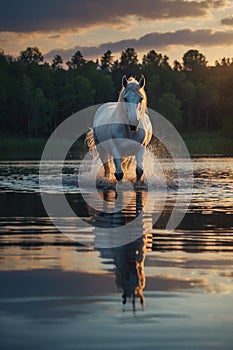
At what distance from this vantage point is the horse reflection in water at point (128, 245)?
18.3 ft

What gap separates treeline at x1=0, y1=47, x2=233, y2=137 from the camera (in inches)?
4759

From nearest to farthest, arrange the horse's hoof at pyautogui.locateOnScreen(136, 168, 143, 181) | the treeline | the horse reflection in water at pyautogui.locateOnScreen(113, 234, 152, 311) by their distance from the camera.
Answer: the horse reflection in water at pyautogui.locateOnScreen(113, 234, 152, 311), the horse's hoof at pyautogui.locateOnScreen(136, 168, 143, 181), the treeline

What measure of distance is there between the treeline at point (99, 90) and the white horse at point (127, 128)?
8936 centimetres

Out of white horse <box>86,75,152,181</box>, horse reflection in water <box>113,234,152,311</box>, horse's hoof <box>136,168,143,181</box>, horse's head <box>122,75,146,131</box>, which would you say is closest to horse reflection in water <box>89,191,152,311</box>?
horse reflection in water <box>113,234,152,311</box>

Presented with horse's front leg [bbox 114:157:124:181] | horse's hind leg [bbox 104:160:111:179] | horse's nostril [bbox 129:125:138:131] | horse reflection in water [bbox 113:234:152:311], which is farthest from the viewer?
horse's hind leg [bbox 104:160:111:179]

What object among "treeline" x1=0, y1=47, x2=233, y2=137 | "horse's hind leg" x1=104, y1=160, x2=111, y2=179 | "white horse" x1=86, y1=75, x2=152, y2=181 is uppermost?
"white horse" x1=86, y1=75, x2=152, y2=181

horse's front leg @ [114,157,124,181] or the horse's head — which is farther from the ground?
the horse's head

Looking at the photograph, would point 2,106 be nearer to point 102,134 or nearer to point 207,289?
point 102,134

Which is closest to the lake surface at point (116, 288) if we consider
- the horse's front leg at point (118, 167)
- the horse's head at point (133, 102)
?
the horse's head at point (133, 102)

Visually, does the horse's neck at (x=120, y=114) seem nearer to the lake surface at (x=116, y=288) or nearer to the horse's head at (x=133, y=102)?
the horse's head at (x=133, y=102)

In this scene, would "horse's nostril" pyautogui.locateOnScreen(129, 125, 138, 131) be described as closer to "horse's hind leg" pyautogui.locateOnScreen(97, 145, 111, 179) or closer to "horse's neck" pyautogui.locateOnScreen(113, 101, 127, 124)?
"horse's neck" pyautogui.locateOnScreen(113, 101, 127, 124)

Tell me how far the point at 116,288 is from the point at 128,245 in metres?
2.18

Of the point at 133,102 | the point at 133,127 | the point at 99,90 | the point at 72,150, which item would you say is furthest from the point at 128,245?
the point at 99,90

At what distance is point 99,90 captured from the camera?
14462 cm
